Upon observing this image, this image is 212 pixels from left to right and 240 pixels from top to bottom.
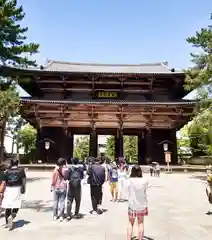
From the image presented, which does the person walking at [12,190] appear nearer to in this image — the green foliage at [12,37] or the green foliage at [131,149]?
the green foliage at [12,37]

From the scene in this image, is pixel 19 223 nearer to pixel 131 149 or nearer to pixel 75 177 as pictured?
pixel 75 177

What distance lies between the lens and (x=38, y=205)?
9797 millimetres

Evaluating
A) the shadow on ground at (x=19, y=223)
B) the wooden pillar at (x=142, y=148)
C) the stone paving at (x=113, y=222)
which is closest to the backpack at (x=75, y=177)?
the stone paving at (x=113, y=222)

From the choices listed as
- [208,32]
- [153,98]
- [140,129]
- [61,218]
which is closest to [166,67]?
[153,98]

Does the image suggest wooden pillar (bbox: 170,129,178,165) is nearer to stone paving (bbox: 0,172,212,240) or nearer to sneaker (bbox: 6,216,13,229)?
stone paving (bbox: 0,172,212,240)

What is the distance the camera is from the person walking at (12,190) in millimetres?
6766

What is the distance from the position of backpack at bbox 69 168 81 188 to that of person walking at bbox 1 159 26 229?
4.44ft

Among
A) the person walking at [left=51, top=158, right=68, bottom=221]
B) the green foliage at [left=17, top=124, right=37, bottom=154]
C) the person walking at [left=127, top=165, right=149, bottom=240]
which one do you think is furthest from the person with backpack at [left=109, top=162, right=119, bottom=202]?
the green foliage at [left=17, top=124, right=37, bottom=154]

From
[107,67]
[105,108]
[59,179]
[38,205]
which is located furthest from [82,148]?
[59,179]

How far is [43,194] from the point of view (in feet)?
39.7

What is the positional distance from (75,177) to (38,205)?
2865mm

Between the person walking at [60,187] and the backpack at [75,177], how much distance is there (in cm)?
19

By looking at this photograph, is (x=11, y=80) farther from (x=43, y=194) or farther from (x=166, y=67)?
(x=166, y=67)

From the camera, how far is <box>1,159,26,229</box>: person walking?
22.2 ft
